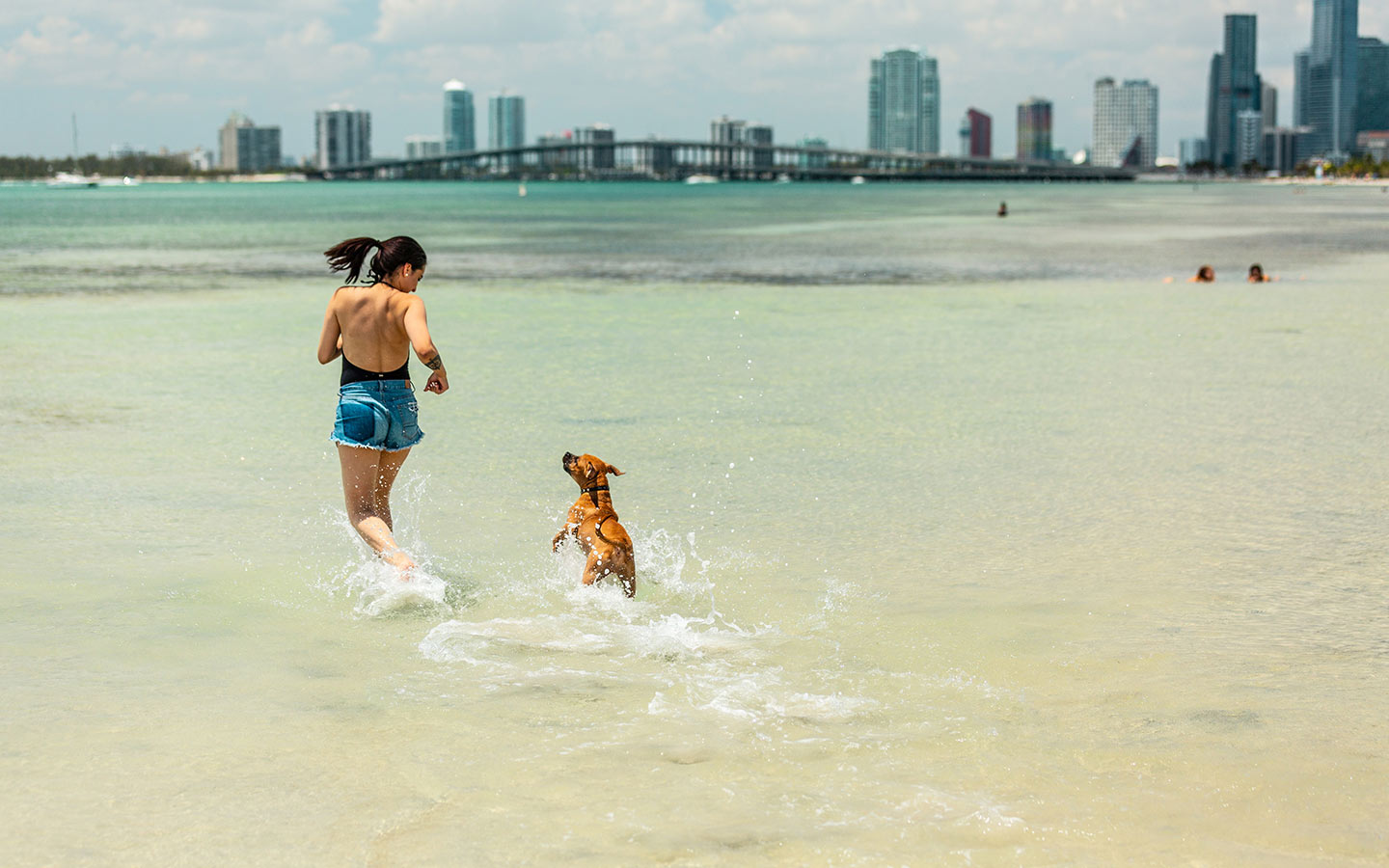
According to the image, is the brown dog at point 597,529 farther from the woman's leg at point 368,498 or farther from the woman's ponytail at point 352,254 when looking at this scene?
the woman's ponytail at point 352,254

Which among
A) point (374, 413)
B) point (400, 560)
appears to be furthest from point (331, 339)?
point (400, 560)

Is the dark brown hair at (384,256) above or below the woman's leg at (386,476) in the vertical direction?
above

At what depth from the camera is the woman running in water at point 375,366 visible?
249 inches

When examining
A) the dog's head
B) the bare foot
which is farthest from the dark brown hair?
the bare foot

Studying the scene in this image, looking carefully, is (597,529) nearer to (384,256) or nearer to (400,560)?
(400,560)

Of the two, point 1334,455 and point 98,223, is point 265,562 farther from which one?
point 98,223

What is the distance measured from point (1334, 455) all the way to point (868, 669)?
582 cm

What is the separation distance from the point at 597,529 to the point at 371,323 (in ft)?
4.58

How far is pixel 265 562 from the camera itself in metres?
7.31

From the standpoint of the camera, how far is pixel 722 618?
6.39 metres

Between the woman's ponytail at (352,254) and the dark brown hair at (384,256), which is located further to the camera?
the woman's ponytail at (352,254)

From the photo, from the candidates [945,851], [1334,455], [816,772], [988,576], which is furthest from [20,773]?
[1334,455]

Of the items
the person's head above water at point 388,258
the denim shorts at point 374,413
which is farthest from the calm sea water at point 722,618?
the person's head above water at point 388,258

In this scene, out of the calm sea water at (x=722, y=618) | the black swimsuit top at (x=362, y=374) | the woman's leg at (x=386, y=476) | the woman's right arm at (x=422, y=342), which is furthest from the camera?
the woman's leg at (x=386, y=476)
